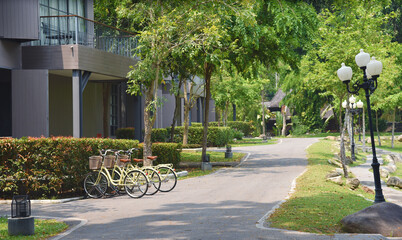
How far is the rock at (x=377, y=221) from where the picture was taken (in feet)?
29.4

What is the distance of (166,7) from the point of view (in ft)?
65.4

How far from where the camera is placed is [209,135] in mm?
37719

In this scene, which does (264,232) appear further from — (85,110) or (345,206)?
(85,110)

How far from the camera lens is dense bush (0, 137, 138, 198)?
1312cm

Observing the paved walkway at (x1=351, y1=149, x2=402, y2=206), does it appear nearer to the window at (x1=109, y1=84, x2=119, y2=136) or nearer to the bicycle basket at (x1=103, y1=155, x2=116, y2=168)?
the bicycle basket at (x1=103, y1=155, x2=116, y2=168)

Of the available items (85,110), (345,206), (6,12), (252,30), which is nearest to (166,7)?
(252,30)

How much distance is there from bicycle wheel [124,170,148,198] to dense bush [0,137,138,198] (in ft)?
4.30

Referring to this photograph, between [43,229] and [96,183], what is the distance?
4.51 meters

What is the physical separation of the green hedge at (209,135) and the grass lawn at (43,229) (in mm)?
26109

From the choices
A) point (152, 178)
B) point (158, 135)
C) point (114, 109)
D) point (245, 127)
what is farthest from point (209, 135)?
point (152, 178)

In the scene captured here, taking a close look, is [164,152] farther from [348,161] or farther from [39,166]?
[348,161]

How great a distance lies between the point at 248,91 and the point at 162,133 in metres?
13.1

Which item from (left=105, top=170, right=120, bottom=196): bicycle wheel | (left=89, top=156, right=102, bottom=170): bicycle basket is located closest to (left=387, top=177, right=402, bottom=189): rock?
(left=105, top=170, right=120, bottom=196): bicycle wheel

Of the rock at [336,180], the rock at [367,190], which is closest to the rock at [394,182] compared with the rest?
the rock at [367,190]
